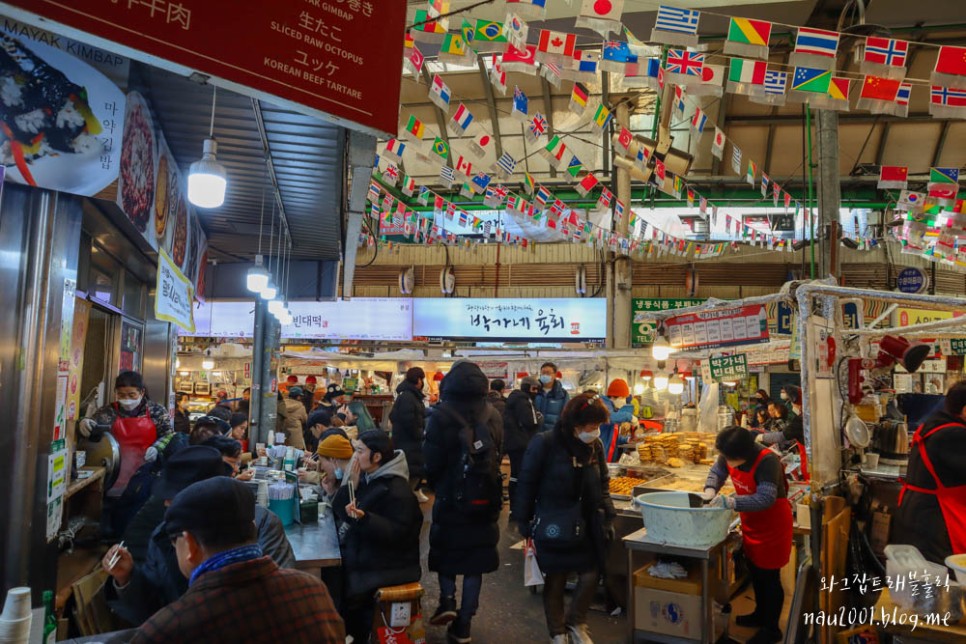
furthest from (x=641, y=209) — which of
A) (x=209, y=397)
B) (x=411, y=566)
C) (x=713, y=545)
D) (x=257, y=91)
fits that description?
(x=257, y=91)

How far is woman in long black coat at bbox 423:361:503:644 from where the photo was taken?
5.27m

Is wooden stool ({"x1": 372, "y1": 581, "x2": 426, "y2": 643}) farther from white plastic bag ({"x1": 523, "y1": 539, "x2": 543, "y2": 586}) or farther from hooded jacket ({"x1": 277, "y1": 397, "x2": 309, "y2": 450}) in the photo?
hooded jacket ({"x1": 277, "y1": 397, "x2": 309, "y2": 450})

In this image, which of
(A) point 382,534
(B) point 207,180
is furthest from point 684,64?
(A) point 382,534

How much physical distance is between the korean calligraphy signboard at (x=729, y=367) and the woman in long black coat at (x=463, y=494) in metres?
4.02

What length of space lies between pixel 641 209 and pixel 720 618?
43.2 feet

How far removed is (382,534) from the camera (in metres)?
4.33

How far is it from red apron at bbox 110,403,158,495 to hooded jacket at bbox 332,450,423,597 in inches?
98.3

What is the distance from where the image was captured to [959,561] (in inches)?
140

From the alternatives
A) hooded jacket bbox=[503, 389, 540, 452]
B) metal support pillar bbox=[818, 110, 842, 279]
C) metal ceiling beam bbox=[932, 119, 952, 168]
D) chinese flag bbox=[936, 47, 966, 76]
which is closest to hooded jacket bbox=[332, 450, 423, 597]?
hooded jacket bbox=[503, 389, 540, 452]

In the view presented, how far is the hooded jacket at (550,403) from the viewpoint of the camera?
33.7ft

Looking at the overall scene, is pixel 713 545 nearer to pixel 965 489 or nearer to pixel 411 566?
pixel 965 489

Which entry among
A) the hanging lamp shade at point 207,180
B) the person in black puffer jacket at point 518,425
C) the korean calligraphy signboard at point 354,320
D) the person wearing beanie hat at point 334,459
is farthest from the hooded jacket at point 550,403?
the hanging lamp shade at point 207,180

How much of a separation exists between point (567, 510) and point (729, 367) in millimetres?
4546

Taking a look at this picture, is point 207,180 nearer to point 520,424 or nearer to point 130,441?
point 130,441
